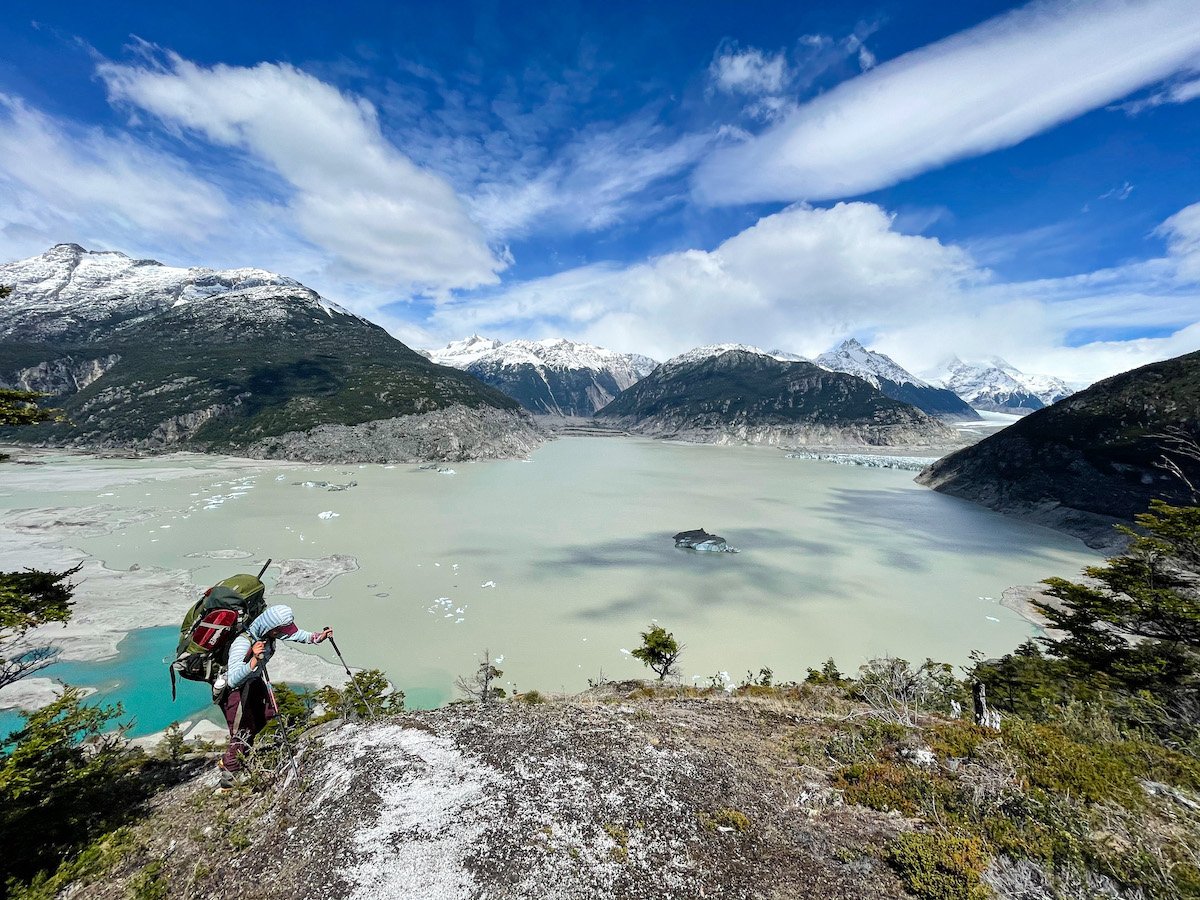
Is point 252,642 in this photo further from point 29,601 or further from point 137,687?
point 137,687

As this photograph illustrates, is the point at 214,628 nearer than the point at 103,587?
Yes

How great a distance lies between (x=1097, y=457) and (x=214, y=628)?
339 ft

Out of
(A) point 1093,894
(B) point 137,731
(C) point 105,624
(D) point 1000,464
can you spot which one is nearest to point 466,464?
(C) point 105,624

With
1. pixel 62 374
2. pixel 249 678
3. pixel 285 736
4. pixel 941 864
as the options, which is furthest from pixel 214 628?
pixel 62 374

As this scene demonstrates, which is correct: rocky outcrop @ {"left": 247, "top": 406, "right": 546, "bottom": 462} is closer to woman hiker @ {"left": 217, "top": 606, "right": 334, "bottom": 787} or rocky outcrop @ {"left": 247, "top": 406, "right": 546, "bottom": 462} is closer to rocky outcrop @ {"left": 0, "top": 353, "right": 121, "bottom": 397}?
rocky outcrop @ {"left": 0, "top": 353, "right": 121, "bottom": 397}

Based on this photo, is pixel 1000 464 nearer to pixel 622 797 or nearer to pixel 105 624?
pixel 622 797

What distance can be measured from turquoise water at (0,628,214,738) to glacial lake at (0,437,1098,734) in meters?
0.16

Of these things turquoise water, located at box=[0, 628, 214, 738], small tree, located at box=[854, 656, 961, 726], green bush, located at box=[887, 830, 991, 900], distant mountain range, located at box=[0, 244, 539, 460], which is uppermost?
distant mountain range, located at box=[0, 244, 539, 460]

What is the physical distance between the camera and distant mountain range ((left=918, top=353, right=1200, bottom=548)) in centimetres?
6262

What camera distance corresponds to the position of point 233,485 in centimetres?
8556

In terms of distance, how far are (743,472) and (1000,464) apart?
175 ft

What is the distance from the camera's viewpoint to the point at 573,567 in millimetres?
45938

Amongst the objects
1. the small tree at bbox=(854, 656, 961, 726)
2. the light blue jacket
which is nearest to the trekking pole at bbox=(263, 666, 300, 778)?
the light blue jacket

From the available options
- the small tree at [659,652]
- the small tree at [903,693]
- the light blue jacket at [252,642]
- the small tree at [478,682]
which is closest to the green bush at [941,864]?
the small tree at [903,693]
